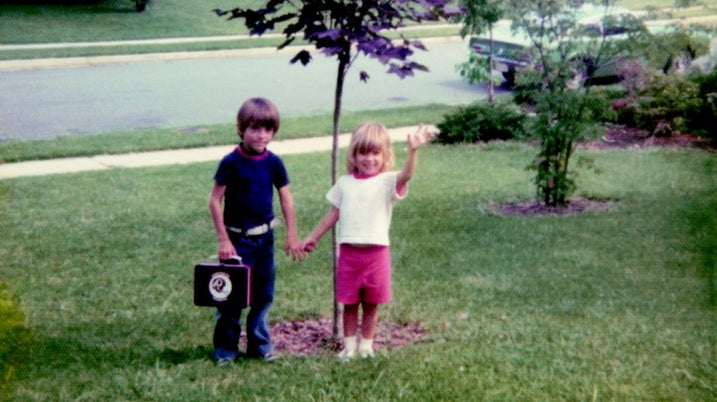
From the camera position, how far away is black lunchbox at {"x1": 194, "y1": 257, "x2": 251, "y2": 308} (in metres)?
4.80

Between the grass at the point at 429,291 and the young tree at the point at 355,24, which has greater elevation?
the young tree at the point at 355,24

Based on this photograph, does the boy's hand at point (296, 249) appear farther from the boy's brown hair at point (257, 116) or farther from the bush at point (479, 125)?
the bush at point (479, 125)

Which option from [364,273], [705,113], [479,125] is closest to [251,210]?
[364,273]

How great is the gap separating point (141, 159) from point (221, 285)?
7356 millimetres

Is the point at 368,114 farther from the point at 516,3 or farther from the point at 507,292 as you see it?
the point at 507,292

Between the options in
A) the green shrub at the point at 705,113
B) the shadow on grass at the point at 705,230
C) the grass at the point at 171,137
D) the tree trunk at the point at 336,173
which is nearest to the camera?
the tree trunk at the point at 336,173

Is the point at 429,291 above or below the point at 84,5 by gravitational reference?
below

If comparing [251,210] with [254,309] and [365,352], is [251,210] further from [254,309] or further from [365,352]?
[365,352]

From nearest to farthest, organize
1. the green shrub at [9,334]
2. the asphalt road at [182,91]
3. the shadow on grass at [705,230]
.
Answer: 1. the green shrub at [9,334]
2. the shadow on grass at [705,230]
3. the asphalt road at [182,91]

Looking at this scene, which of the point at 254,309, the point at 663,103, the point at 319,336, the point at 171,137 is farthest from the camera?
the point at 171,137

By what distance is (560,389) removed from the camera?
4.36 meters

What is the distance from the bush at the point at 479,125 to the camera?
42.3 feet

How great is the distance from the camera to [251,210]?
4.95 metres

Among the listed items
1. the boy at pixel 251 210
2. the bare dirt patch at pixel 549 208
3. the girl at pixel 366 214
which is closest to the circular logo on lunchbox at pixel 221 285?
the boy at pixel 251 210
